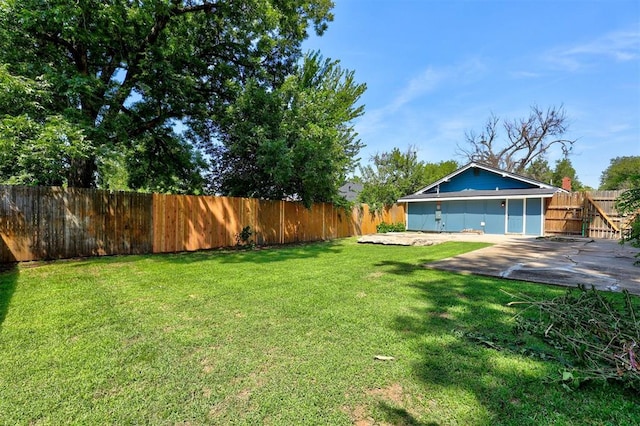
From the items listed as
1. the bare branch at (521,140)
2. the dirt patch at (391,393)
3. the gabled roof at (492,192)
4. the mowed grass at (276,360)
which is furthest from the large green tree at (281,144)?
the bare branch at (521,140)

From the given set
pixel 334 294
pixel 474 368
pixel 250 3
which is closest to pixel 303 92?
pixel 250 3

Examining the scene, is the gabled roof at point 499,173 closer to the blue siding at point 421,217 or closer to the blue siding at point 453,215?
the blue siding at point 421,217

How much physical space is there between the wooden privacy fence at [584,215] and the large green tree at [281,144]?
11.0 metres

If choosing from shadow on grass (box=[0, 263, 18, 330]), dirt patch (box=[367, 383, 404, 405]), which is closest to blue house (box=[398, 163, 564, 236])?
dirt patch (box=[367, 383, 404, 405])

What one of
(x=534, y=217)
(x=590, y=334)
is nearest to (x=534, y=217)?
(x=534, y=217)

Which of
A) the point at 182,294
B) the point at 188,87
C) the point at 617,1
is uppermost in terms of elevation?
the point at 617,1

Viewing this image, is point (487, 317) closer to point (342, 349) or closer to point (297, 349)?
point (342, 349)

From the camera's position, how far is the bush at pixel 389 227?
18.5 metres

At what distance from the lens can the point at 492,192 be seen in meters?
17.1

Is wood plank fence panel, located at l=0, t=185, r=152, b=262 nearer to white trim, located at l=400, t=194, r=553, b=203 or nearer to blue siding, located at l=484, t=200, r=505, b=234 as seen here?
white trim, located at l=400, t=194, r=553, b=203

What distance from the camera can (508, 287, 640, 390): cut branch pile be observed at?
6.97 feet

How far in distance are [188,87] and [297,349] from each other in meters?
9.02

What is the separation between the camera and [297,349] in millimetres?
2584

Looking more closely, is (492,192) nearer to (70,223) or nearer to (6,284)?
(70,223)
